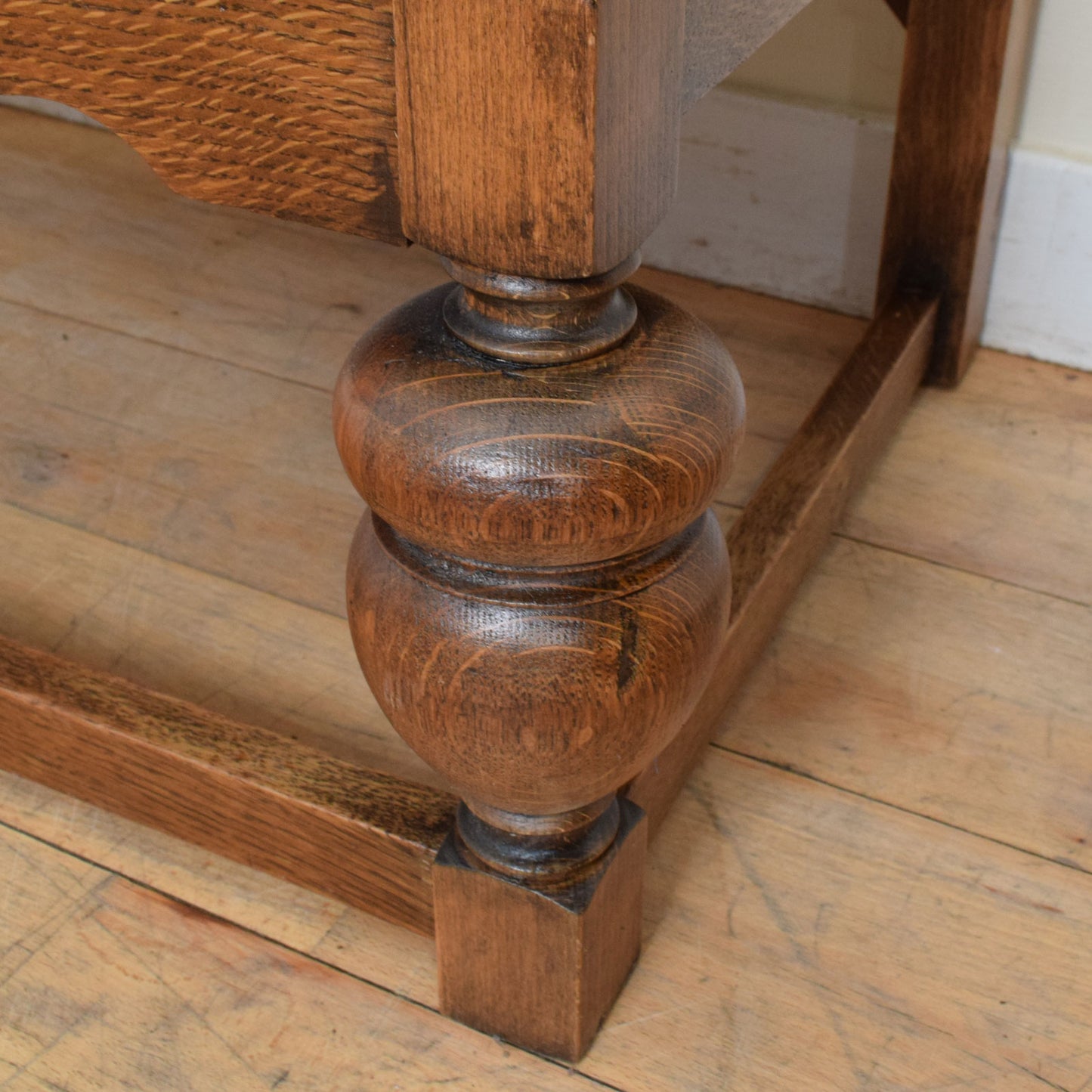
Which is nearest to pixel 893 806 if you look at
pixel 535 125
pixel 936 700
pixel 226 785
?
pixel 936 700

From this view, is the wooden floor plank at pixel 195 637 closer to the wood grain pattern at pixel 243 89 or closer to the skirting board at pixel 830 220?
the wood grain pattern at pixel 243 89

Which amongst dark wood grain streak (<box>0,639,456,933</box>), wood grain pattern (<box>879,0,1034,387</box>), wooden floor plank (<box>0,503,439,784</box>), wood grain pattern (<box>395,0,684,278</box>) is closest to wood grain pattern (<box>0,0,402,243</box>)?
wood grain pattern (<box>395,0,684,278</box>)

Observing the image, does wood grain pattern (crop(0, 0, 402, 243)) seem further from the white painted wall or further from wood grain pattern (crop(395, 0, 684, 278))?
the white painted wall

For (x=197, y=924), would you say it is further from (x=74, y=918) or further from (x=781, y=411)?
(x=781, y=411)

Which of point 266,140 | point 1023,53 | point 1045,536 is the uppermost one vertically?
point 266,140

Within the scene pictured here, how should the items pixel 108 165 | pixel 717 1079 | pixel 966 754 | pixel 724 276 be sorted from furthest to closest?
pixel 108 165
pixel 724 276
pixel 966 754
pixel 717 1079

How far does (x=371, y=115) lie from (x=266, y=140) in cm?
4

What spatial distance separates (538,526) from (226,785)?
284mm

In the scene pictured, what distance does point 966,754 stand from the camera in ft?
2.60

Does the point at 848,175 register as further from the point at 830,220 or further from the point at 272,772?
the point at 272,772

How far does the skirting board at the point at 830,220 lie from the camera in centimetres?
111

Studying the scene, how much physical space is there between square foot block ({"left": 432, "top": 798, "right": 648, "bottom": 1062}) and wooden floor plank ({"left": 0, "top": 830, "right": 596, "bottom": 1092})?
0.05 ft

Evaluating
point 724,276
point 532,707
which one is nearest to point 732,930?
point 532,707

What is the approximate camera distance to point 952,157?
40.4 inches
